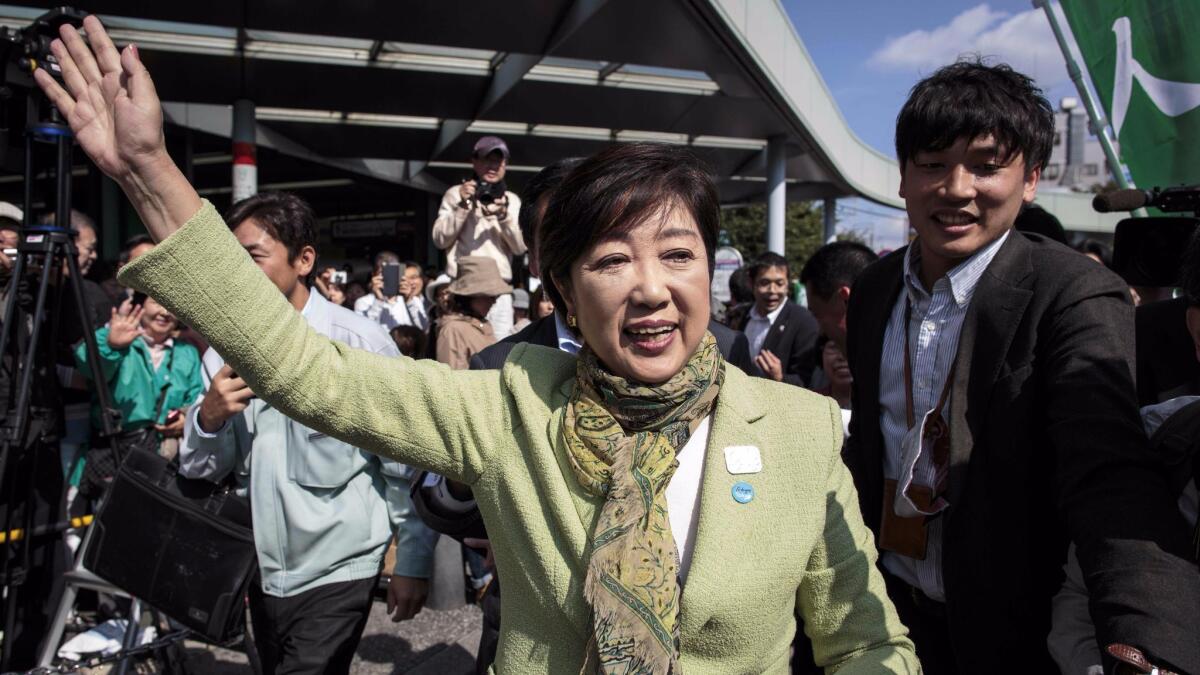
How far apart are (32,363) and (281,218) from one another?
49.7 inches

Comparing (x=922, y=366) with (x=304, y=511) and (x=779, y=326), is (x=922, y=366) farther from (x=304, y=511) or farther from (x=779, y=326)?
(x=779, y=326)

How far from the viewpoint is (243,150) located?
11422mm

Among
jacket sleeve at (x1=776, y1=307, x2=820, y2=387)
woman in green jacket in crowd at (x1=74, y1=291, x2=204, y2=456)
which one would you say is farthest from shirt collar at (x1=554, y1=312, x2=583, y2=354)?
jacket sleeve at (x1=776, y1=307, x2=820, y2=387)

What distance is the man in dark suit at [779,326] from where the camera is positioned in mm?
6141

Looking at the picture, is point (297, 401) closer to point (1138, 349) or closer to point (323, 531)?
point (323, 531)

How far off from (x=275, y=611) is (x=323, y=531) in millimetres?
331

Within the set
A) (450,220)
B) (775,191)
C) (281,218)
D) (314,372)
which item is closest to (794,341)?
(450,220)

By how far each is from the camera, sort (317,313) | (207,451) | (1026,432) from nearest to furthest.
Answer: (1026,432) → (207,451) → (317,313)

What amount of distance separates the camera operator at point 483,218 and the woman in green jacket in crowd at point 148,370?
5.73 feet

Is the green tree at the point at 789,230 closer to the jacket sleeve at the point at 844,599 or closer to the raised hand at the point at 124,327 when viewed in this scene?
the raised hand at the point at 124,327

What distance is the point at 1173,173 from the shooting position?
2.89 m

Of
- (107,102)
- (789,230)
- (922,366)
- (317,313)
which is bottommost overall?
(922,366)

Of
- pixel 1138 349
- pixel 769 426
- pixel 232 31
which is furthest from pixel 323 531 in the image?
pixel 232 31

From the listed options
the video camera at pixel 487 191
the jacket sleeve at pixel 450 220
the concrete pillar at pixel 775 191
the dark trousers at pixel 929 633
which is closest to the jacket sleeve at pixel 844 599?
the dark trousers at pixel 929 633
